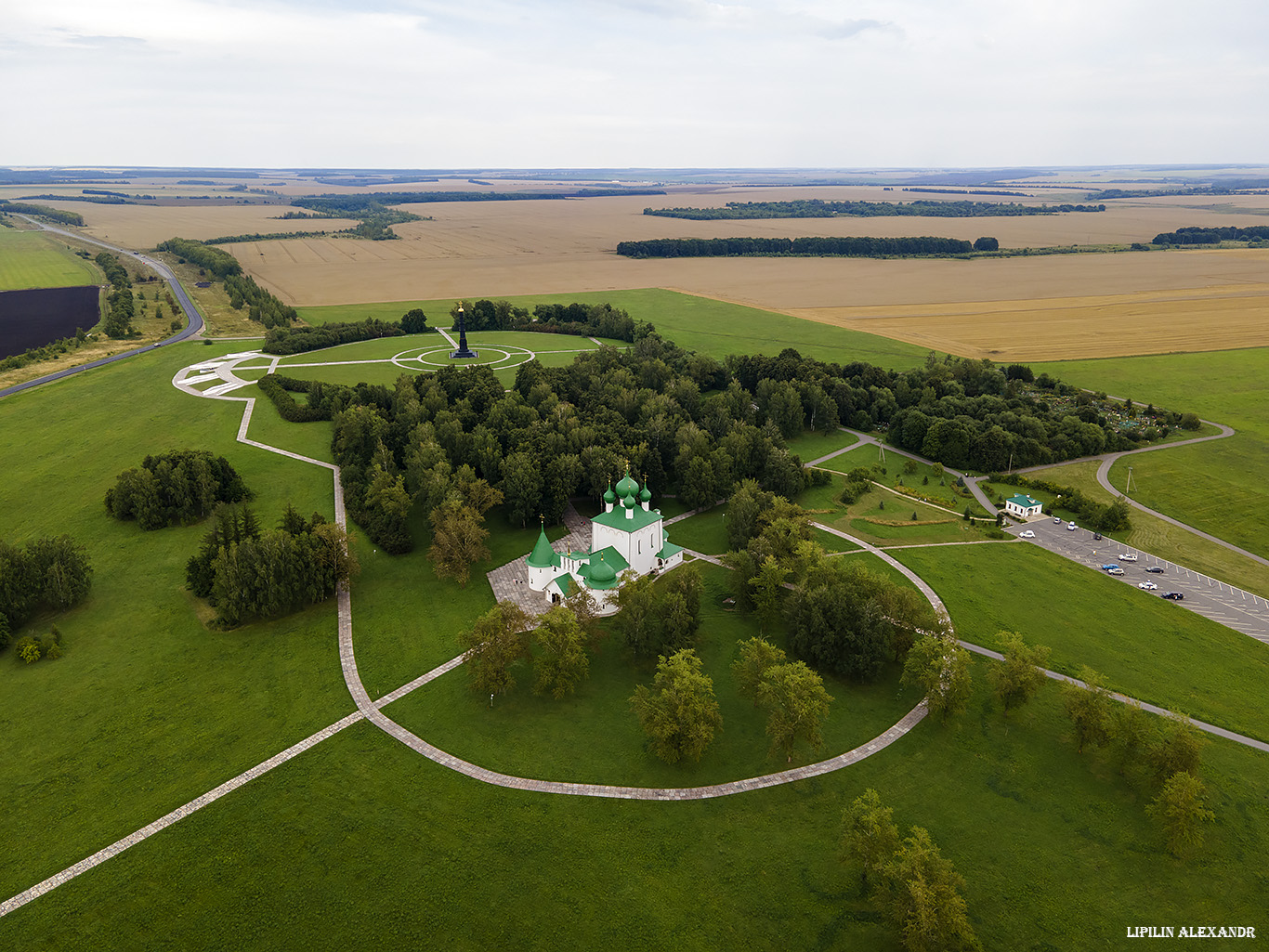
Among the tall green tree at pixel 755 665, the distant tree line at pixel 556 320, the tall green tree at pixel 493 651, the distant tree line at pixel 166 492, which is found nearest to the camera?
the tall green tree at pixel 755 665

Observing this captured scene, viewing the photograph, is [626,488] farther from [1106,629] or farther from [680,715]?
[1106,629]

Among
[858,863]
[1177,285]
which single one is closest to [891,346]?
[1177,285]

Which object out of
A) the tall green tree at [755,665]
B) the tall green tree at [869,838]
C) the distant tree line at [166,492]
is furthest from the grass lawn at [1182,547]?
the distant tree line at [166,492]

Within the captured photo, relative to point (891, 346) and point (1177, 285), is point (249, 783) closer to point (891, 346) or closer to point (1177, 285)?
point (891, 346)

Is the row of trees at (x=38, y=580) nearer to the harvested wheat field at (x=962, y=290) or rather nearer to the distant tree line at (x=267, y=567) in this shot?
the distant tree line at (x=267, y=567)

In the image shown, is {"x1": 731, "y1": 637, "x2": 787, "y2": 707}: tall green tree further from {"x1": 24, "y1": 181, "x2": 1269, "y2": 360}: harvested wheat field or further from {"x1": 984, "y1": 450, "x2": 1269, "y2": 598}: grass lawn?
{"x1": 24, "y1": 181, "x2": 1269, "y2": 360}: harvested wheat field

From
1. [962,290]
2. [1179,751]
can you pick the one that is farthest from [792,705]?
[962,290]

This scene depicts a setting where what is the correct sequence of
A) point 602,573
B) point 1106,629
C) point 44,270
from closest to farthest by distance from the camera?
point 1106,629 < point 602,573 < point 44,270
